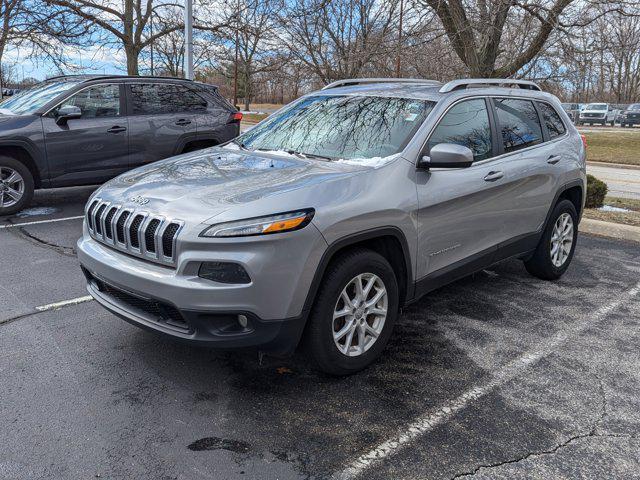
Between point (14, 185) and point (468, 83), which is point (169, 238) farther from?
point (14, 185)

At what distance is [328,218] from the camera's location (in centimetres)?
311

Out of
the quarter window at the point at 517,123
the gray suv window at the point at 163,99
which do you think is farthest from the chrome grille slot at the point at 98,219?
the gray suv window at the point at 163,99

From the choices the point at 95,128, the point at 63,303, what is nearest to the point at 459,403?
the point at 63,303

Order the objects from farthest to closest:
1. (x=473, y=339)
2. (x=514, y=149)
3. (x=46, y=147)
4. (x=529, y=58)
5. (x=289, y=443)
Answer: (x=529, y=58) < (x=46, y=147) < (x=514, y=149) < (x=473, y=339) < (x=289, y=443)

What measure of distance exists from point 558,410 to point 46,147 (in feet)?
23.0

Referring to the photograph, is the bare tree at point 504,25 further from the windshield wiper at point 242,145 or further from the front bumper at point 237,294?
the front bumper at point 237,294

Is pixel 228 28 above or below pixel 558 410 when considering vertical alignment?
above

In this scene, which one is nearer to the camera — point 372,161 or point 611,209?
point 372,161

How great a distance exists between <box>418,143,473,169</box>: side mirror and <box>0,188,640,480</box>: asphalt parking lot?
1.26 m

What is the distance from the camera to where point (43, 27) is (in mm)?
19016

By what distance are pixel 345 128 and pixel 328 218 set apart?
1.26m

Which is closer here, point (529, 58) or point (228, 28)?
point (529, 58)

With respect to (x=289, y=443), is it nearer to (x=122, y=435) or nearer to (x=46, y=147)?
(x=122, y=435)

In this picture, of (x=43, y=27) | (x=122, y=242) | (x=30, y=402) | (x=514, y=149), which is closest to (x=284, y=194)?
(x=122, y=242)
